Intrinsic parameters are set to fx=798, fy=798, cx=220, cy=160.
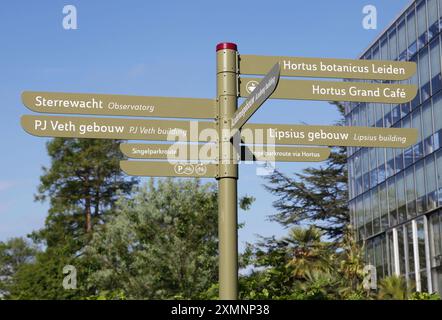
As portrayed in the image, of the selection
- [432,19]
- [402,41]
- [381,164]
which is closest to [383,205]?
[381,164]

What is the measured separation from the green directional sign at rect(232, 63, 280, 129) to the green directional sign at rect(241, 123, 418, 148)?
27cm

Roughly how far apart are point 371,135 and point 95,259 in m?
37.7

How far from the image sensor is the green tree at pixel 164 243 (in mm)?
36906

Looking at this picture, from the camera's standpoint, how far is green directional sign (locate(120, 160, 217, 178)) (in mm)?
6871

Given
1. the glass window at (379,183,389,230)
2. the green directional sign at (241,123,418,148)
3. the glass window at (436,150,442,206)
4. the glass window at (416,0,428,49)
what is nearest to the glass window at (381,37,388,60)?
the glass window at (416,0,428,49)

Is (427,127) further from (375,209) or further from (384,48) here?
(375,209)

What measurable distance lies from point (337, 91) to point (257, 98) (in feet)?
3.81

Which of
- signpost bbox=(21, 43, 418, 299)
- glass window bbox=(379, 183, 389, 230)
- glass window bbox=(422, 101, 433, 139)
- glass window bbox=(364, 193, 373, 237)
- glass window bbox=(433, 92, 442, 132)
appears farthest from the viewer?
glass window bbox=(364, 193, 373, 237)

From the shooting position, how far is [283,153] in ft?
23.3

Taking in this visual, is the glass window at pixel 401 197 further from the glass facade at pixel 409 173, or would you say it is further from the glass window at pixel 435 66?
the glass window at pixel 435 66

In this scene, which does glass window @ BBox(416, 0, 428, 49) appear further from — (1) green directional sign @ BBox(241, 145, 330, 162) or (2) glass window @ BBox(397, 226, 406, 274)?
(1) green directional sign @ BBox(241, 145, 330, 162)

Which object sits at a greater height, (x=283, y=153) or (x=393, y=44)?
(x=393, y=44)

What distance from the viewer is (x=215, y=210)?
38781 millimetres
